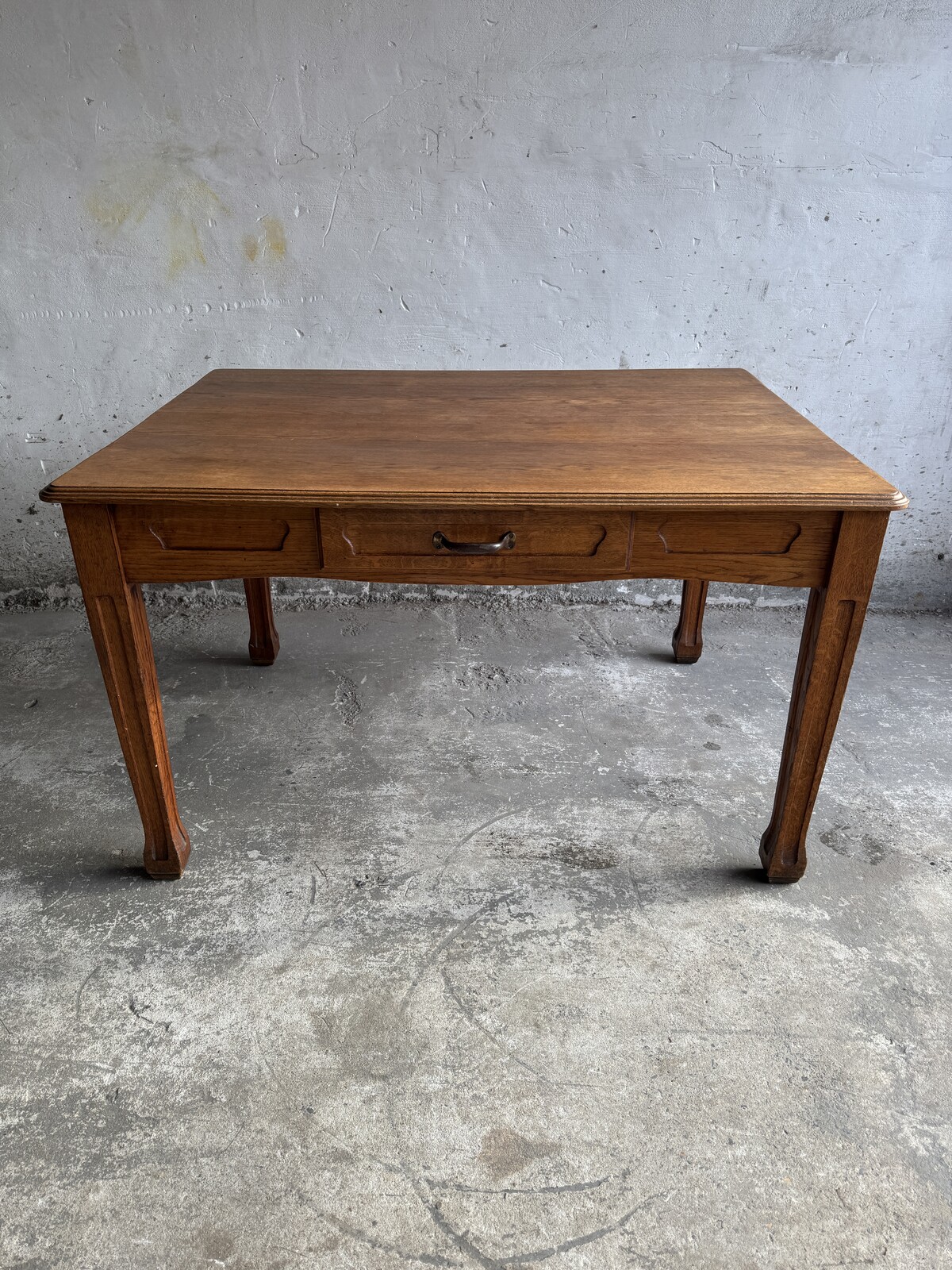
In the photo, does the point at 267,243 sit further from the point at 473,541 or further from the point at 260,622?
the point at 473,541

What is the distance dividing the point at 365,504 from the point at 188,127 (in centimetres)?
186

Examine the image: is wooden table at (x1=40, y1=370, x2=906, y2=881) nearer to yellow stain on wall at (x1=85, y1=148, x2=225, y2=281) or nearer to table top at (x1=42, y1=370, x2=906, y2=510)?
table top at (x1=42, y1=370, x2=906, y2=510)

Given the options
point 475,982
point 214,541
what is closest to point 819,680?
point 475,982

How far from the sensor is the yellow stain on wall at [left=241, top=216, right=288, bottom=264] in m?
2.77

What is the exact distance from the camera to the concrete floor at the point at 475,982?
50.8 inches

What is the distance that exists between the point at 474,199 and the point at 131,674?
73.8 inches

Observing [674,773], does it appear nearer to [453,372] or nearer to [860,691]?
[860,691]

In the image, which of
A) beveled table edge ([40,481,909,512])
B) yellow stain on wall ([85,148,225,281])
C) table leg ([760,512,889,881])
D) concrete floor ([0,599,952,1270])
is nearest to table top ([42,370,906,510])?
beveled table edge ([40,481,909,512])

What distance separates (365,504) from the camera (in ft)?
5.07

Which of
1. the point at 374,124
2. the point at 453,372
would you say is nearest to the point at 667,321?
the point at 453,372

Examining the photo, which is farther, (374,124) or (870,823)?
(374,124)

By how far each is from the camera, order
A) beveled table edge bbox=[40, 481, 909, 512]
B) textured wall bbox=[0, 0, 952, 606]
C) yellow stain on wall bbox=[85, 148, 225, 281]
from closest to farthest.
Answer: beveled table edge bbox=[40, 481, 909, 512]
textured wall bbox=[0, 0, 952, 606]
yellow stain on wall bbox=[85, 148, 225, 281]

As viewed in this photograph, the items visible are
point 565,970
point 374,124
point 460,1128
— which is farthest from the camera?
point 374,124

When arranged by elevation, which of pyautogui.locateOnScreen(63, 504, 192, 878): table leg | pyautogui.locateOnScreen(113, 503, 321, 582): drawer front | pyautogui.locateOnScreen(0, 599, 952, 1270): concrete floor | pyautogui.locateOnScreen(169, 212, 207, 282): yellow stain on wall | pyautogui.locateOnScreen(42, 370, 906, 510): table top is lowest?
pyautogui.locateOnScreen(0, 599, 952, 1270): concrete floor
